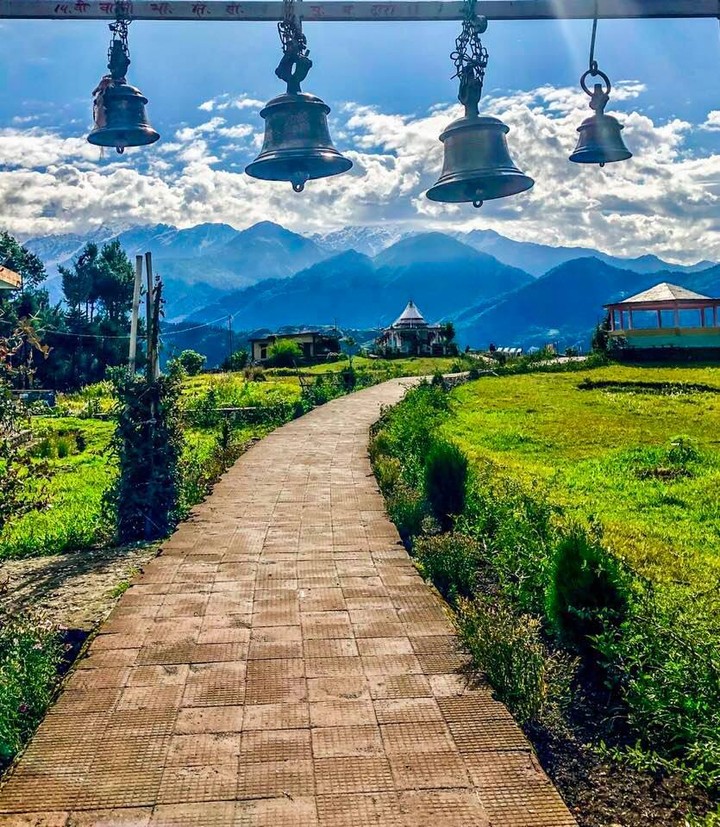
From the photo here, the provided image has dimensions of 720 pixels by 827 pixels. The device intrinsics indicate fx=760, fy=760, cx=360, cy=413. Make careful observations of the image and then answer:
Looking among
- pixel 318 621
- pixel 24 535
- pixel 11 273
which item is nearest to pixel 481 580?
pixel 318 621

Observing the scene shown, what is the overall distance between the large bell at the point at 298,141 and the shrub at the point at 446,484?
12.7 feet

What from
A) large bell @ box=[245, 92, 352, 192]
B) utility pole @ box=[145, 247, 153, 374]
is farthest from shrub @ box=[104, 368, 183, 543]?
large bell @ box=[245, 92, 352, 192]

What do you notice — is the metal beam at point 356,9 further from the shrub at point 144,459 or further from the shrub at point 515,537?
the shrub at point 515,537

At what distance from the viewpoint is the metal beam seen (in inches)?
218

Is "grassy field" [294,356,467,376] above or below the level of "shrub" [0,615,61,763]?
above

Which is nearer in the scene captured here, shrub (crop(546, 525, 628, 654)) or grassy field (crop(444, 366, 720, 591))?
shrub (crop(546, 525, 628, 654))

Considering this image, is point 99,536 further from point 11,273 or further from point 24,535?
point 11,273

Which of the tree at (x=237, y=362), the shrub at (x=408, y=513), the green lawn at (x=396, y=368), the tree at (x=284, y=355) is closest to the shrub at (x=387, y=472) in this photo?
the shrub at (x=408, y=513)

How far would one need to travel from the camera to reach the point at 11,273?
12.4 metres

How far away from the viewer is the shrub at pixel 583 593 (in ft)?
15.6

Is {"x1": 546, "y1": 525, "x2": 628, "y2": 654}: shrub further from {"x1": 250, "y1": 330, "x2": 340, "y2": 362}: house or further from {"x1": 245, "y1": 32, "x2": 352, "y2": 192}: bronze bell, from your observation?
{"x1": 250, "y1": 330, "x2": 340, "y2": 362}: house

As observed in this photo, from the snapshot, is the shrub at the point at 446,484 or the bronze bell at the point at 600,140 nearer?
the bronze bell at the point at 600,140

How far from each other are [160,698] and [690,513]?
23.3 ft

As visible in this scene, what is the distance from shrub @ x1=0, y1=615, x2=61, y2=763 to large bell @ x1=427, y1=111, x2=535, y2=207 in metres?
4.06
